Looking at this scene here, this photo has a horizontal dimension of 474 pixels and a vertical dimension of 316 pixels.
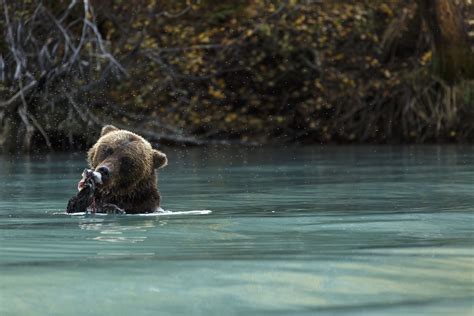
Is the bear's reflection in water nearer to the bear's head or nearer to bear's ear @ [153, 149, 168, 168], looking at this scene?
the bear's head

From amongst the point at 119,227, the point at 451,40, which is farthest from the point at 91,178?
the point at 451,40

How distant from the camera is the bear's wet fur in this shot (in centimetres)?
880

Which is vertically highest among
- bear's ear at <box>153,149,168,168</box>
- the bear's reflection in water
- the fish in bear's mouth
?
bear's ear at <box>153,149,168,168</box>

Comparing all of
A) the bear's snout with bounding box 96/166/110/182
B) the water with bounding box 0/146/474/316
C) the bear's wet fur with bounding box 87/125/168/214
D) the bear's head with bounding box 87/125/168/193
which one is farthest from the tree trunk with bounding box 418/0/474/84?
the bear's snout with bounding box 96/166/110/182

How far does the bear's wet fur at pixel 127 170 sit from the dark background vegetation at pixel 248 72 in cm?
1248

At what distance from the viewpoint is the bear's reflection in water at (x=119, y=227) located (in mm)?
7117

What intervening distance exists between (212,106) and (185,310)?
20.6 m

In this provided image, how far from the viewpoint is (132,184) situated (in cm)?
891

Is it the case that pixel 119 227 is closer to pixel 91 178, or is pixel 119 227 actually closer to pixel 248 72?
pixel 91 178

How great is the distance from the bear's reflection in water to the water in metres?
0.01

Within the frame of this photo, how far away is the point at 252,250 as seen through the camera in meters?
6.39

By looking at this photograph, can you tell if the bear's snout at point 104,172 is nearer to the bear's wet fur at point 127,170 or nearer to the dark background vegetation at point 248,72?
the bear's wet fur at point 127,170

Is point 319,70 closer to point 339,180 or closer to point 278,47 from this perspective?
point 278,47

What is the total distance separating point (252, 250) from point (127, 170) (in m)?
2.60
